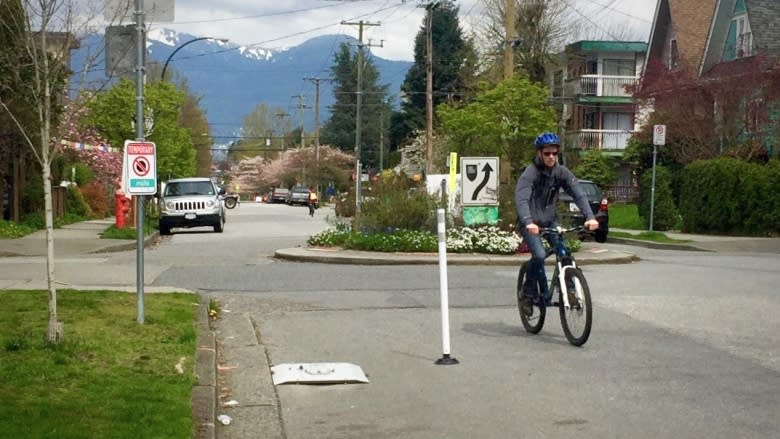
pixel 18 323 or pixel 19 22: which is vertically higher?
pixel 19 22

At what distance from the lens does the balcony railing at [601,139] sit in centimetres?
6019

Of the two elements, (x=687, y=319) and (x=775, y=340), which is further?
(x=687, y=319)

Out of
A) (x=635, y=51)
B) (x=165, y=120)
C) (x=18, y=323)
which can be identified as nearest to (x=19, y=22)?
(x=18, y=323)

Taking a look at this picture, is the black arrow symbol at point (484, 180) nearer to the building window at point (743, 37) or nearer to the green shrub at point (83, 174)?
the building window at point (743, 37)

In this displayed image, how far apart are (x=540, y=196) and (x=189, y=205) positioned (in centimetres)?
2502

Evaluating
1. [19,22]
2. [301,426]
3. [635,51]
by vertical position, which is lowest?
[301,426]

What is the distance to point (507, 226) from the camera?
22.1m

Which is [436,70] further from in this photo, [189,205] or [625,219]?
[189,205]

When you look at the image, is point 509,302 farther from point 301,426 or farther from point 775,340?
point 301,426

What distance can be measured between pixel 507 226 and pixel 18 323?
504 inches

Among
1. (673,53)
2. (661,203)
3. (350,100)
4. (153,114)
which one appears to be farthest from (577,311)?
(350,100)

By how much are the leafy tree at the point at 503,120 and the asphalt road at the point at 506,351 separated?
16.2 metres

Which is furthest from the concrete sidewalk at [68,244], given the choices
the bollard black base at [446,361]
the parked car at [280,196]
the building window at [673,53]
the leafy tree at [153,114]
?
the parked car at [280,196]

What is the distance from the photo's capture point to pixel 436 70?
254 feet
